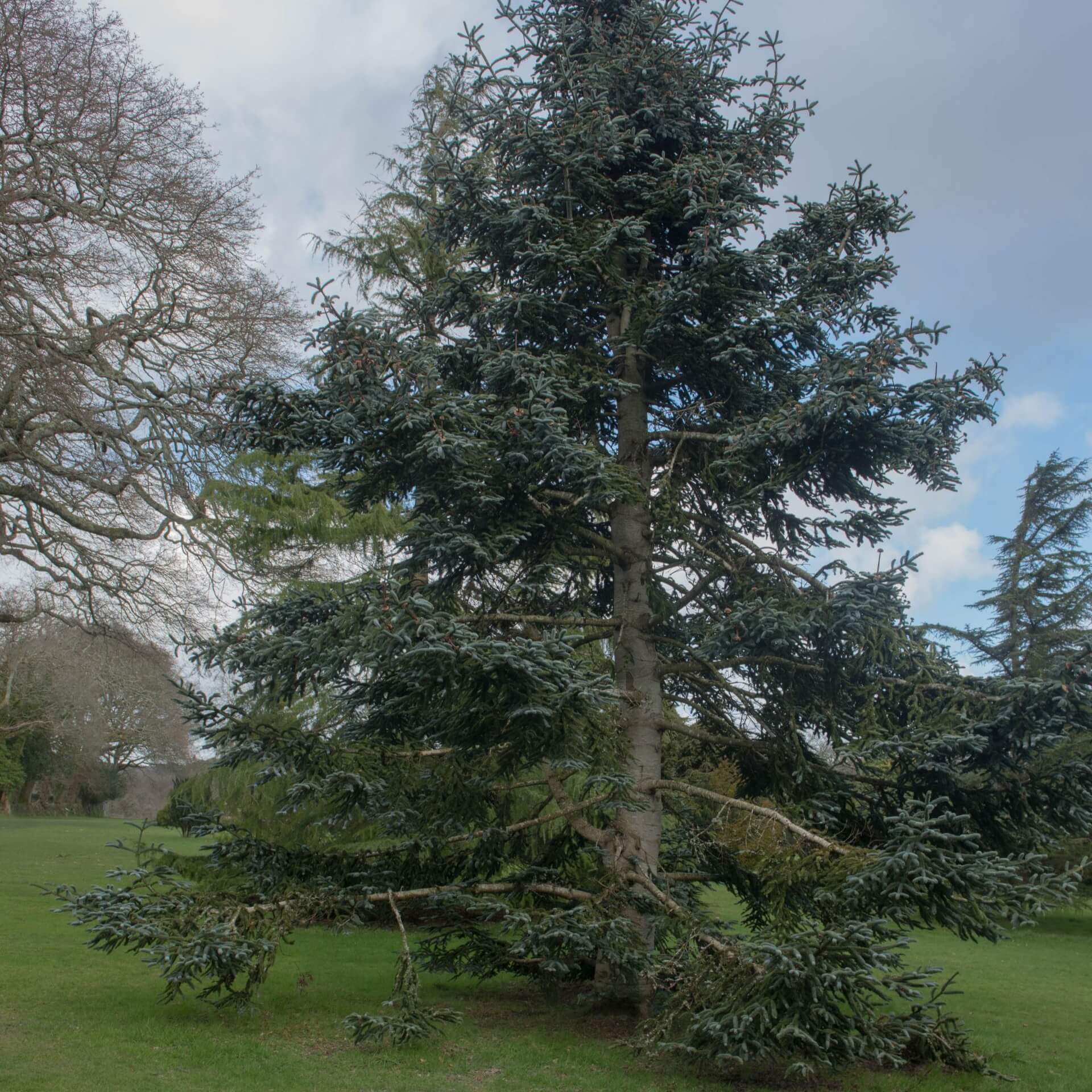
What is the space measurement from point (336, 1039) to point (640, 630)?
3.91 m

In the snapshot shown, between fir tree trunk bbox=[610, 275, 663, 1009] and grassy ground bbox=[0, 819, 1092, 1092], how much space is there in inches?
43.5

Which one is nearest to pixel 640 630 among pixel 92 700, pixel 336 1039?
pixel 336 1039

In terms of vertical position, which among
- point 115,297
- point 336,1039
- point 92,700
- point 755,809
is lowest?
point 336,1039

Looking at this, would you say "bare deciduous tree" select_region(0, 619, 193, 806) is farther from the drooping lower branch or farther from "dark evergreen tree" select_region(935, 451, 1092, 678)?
"dark evergreen tree" select_region(935, 451, 1092, 678)

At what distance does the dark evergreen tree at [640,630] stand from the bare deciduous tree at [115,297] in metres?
4.16

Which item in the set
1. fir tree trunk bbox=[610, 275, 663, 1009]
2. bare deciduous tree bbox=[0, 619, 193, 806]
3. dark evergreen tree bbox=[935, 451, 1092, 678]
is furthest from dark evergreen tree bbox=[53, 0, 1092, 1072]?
dark evergreen tree bbox=[935, 451, 1092, 678]

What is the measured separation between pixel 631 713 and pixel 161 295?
831 cm

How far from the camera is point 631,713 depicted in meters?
7.80

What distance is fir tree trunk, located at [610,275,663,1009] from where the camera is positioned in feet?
24.7

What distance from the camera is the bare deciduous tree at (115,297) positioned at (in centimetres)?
1090

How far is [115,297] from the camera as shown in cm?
1226

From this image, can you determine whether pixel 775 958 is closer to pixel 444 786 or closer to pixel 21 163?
pixel 444 786

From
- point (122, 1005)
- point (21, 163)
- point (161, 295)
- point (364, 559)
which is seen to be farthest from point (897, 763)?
point (21, 163)

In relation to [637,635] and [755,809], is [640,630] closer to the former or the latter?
[637,635]
